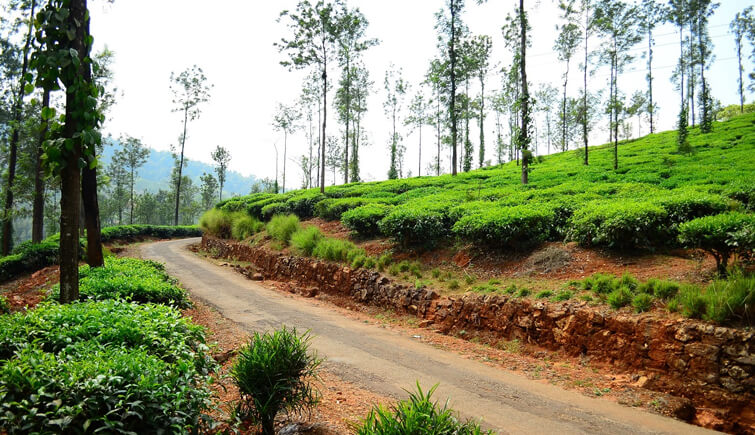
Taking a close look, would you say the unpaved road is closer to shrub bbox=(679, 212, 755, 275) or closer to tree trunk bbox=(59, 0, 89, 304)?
shrub bbox=(679, 212, 755, 275)

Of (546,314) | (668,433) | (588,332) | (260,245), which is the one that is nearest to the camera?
(668,433)

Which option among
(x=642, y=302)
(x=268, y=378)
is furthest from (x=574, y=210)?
(x=268, y=378)

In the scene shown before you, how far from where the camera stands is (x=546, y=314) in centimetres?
718

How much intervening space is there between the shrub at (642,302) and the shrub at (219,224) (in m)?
21.4

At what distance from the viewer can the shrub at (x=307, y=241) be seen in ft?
48.5

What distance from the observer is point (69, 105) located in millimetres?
4230

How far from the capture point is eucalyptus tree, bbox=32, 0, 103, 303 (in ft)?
13.4

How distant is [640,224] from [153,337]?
30.0ft

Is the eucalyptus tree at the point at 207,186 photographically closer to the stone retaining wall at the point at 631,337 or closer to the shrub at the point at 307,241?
the shrub at the point at 307,241

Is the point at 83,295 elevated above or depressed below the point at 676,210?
below

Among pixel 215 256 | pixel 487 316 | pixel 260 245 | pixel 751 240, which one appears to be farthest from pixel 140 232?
pixel 751 240

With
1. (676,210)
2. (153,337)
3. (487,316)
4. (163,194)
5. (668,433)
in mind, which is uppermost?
(163,194)

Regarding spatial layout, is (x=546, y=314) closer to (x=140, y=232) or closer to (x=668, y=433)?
(x=668, y=433)

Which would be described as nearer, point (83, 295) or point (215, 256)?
point (83, 295)
